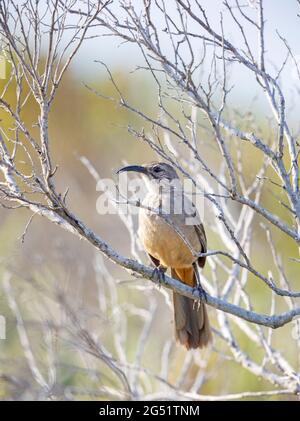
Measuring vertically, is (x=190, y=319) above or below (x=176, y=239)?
below

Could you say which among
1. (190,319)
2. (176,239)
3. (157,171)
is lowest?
(190,319)

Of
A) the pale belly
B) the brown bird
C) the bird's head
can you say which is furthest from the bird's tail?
the bird's head

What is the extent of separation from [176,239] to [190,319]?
921 millimetres

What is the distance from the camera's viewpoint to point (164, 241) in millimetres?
5875

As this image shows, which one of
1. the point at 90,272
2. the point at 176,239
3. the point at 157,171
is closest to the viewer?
the point at 176,239

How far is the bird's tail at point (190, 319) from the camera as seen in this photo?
6359 mm

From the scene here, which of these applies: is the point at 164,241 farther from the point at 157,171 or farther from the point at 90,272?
the point at 90,272

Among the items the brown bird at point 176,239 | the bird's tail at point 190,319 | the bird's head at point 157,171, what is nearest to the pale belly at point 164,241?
the brown bird at point 176,239

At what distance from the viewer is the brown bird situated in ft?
19.3

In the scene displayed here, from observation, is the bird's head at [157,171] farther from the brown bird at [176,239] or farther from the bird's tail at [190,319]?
the bird's tail at [190,319]

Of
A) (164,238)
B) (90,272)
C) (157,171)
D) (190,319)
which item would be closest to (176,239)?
(164,238)

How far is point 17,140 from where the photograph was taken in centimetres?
A: 422

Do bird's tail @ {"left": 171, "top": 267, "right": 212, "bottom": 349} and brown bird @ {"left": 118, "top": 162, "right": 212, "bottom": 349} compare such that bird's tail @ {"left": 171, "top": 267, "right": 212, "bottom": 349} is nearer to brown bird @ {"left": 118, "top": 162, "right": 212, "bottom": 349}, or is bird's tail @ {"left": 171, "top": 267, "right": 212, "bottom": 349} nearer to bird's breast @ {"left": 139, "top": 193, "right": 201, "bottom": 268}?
brown bird @ {"left": 118, "top": 162, "right": 212, "bottom": 349}
